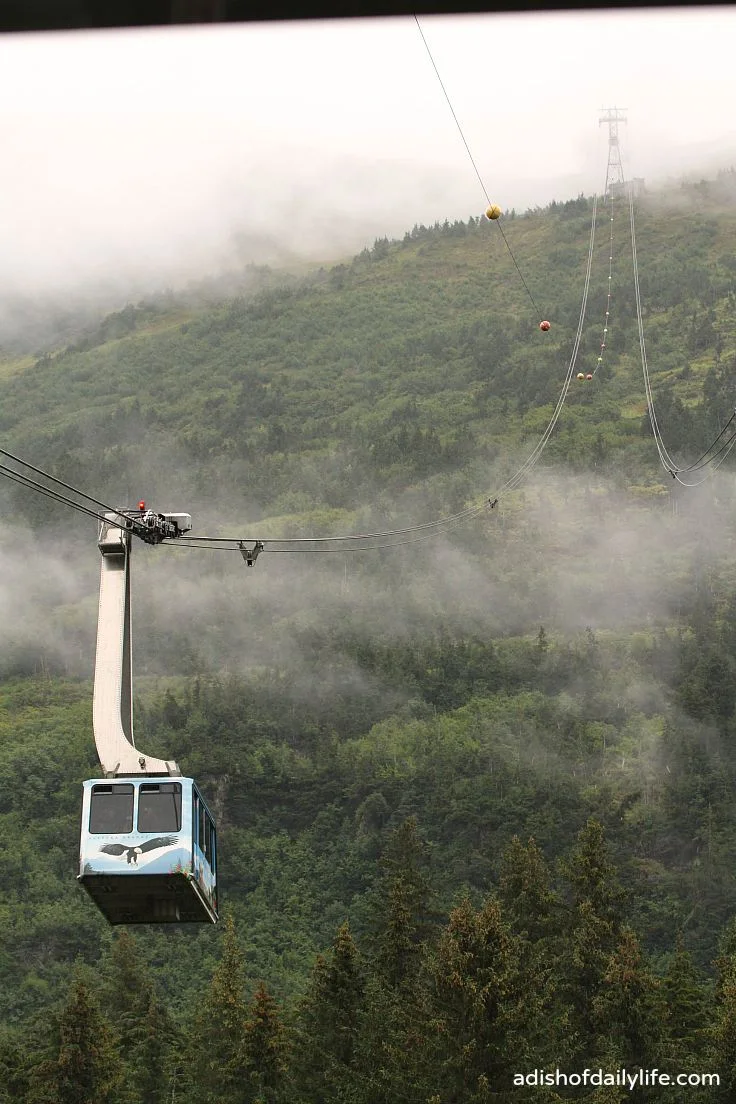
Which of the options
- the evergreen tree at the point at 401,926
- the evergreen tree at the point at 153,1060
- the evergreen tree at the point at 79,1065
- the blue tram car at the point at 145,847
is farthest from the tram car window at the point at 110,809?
the evergreen tree at the point at 401,926

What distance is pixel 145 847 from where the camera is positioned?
99.6 ft

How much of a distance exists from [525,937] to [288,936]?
209 feet

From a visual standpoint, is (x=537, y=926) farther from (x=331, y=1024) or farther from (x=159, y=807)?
(x=159, y=807)

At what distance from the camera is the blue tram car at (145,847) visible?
3027 centimetres

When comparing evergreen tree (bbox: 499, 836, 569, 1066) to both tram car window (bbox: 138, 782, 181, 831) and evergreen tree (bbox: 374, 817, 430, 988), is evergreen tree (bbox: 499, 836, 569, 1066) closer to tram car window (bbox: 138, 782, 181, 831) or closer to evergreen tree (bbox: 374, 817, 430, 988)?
evergreen tree (bbox: 374, 817, 430, 988)

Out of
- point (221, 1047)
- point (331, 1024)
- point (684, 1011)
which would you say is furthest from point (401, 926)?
point (684, 1011)

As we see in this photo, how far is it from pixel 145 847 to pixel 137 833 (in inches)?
12.9

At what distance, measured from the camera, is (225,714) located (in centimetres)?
18762

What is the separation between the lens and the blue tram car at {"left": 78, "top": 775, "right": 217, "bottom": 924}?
99.3 feet

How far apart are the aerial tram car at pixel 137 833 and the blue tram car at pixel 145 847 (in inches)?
0.7

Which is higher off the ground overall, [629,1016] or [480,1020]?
[629,1016]

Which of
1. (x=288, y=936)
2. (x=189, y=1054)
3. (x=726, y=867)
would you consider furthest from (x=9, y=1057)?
(x=726, y=867)

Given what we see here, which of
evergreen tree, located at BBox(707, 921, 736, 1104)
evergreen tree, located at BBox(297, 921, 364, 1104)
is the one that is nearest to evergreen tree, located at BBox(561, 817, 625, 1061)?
evergreen tree, located at BBox(707, 921, 736, 1104)

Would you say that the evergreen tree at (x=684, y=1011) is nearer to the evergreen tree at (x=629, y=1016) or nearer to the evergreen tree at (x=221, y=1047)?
the evergreen tree at (x=629, y=1016)
